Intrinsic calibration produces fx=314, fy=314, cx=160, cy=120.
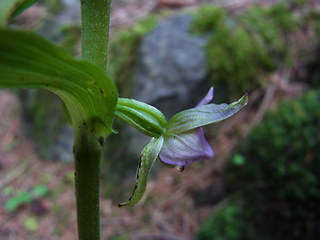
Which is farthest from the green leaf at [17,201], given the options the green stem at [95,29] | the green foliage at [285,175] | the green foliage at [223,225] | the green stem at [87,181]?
the green stem at [95,29]

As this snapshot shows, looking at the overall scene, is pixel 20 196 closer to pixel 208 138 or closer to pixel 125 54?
pixel 125 54

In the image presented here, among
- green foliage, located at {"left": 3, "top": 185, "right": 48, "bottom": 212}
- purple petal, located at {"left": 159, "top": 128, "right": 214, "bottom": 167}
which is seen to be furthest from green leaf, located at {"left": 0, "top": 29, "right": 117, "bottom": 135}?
green foliage, located at {"left": 3, "top": 185, "right": 48, "bottom": 212}

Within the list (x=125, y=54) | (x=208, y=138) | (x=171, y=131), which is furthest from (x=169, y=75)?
(x=171, y=131)

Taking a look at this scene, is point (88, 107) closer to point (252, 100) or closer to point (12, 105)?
point (252, 100)

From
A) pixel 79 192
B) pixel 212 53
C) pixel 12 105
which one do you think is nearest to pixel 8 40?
pixel 79 192

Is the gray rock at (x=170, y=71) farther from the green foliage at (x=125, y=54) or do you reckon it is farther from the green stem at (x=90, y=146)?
the green stem at (x=90, y=146)

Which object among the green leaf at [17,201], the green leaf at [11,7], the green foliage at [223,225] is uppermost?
the green leaf at [11,7]
